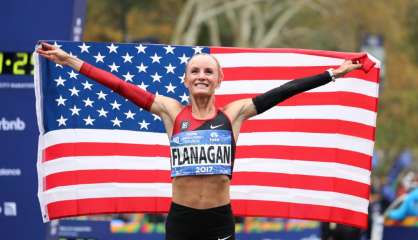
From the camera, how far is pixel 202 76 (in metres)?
9.32

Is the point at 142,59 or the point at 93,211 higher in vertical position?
the point at 142,59

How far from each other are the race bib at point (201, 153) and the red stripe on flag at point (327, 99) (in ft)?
8.31

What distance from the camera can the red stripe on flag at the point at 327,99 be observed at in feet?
38.9

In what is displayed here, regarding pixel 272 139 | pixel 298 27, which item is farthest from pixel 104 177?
pixel 298 27

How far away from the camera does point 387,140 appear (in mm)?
62906

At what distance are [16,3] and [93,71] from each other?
3.58 meters

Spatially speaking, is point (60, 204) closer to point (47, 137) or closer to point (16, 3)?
point (47, 137)

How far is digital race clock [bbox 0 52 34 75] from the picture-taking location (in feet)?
42.6

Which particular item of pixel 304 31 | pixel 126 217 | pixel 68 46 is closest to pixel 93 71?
pixel 68 46

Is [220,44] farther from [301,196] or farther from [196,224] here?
[196,224]

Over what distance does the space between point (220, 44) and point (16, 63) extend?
4482 centimetres

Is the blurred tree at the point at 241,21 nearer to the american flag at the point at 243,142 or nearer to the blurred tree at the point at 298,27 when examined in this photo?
the blurred tree at the point at 298,27

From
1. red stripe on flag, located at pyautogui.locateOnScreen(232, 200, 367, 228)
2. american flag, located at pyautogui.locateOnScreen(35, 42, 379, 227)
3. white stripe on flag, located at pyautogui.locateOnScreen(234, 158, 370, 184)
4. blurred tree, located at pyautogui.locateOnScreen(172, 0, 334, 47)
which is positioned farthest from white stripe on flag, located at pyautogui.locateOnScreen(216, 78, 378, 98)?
blurred tree, located at pyautogui.locateOnScreen(172, 0, 334, 47)

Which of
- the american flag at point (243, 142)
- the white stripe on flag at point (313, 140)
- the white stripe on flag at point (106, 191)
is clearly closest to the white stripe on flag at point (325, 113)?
the american flag at point (243, 142)
